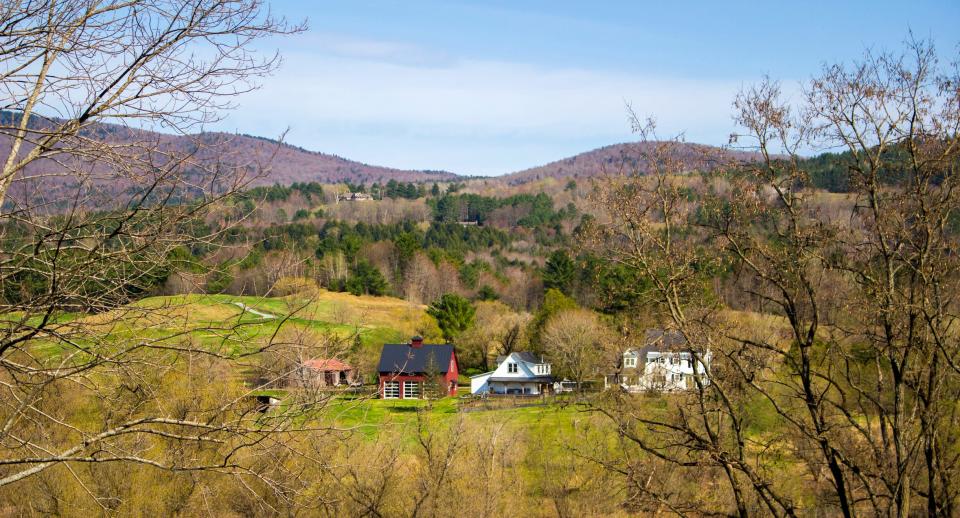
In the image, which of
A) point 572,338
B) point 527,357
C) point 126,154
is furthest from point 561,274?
point 126,154

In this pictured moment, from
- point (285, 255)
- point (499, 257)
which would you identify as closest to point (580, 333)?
point (285, 255)

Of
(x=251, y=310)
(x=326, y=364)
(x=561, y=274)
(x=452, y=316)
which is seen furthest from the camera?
(x=561, y=274)

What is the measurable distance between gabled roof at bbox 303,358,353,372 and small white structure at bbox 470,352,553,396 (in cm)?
4249

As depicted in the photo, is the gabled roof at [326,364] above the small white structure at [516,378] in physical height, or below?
above

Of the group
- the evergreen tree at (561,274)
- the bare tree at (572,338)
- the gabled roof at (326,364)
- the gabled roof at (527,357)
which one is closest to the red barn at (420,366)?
the gabled roof at (527,357)

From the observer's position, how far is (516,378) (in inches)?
1940

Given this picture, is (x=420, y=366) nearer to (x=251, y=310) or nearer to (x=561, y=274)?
(x=561, y=274)

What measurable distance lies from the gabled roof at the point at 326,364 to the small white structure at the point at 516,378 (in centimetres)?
4249

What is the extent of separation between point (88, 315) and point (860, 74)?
23.8 ft

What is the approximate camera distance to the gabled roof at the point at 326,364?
5289mm

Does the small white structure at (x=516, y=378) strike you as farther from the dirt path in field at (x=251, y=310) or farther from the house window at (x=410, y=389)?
the dirt path in field at (x=251, y=310)

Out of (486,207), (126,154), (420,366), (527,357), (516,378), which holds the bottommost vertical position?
(516,378)

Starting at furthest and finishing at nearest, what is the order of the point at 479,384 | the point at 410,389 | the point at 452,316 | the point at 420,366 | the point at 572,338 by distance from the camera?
the point at 452,316
the point at 479,384
the point at 420,366
the point at 410,389
the point at 572,338

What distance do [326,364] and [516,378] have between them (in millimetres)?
44302
